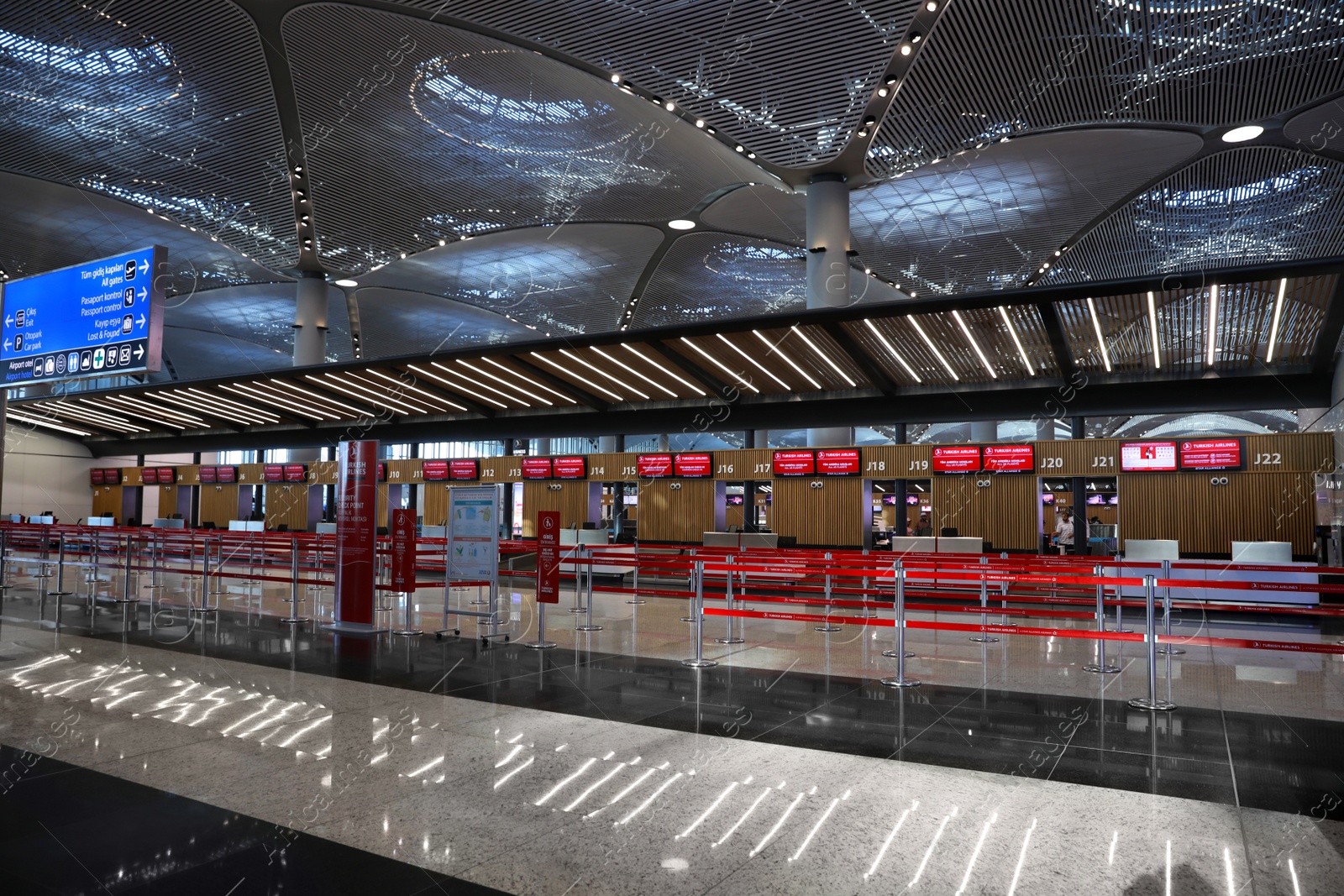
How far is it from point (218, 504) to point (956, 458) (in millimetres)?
28847

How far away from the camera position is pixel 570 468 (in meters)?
24.2

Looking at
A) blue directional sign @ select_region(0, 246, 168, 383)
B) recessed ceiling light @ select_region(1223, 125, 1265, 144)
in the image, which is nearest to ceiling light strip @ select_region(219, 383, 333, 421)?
blue directional sign @ select_region(0, 246, 168, 383)

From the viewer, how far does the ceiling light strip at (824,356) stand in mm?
13095

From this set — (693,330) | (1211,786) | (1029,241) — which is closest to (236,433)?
(693,330)

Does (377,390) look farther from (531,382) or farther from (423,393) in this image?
(531,382)

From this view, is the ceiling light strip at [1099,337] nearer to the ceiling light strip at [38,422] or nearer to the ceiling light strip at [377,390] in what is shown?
the ceiling light strip at [377,390]

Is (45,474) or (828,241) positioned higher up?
(828,241)

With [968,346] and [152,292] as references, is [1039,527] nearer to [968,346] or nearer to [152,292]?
[968,346]

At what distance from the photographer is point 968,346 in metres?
13.5

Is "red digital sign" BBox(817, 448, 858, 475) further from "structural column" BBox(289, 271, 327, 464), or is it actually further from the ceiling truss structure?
"structural column" BBox(289, 271, 327, 464)

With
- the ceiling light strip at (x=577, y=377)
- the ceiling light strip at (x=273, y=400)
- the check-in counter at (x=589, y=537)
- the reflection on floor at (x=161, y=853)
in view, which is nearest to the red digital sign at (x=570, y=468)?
the check-in counter at (x=589, y=537)

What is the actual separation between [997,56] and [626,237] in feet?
50.4

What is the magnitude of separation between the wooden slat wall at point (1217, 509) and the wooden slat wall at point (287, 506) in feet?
87.4

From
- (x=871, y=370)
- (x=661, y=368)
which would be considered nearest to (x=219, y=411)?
(x=661, y=368)
